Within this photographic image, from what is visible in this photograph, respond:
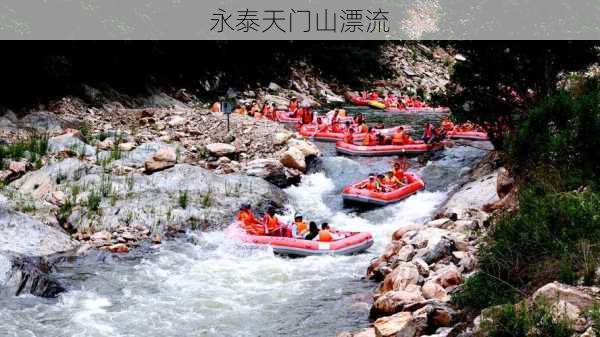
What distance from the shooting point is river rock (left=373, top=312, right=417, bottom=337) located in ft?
23.5

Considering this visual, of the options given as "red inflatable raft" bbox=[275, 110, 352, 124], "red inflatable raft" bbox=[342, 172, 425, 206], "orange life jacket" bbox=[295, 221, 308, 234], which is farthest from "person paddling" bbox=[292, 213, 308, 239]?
"red inflatable raft" bbox=[275, 110, 352, 124]

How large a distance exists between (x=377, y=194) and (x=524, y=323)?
9.64m

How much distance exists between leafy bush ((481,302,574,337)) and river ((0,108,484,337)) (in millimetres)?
3293

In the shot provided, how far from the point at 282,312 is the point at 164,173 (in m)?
6.06

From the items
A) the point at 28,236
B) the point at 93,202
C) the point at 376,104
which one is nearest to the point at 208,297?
the point at 28,236

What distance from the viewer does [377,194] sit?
15.1 metres

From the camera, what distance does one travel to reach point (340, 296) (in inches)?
400

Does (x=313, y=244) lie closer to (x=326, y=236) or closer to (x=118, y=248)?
(x=326, y=236)

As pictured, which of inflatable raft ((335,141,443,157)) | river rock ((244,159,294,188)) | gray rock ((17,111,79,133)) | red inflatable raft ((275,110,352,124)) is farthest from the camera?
red inflatable raft ((275,110,352,124))

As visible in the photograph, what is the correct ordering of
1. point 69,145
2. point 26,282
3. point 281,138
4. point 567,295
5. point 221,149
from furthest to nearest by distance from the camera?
point 281,138
point 221,149
point 69,145
point 26,282
point 567,295

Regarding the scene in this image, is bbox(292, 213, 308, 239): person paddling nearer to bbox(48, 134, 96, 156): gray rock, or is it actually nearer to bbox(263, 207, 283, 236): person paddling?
bbox(263, 207, 283, 236): person paddling

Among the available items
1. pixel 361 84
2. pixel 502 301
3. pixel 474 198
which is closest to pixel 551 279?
pixel 502 301

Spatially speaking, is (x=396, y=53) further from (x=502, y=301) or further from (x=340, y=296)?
(x=502, y=301)

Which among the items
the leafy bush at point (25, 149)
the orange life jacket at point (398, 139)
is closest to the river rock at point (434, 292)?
the leafy bush at point (25, 149)
